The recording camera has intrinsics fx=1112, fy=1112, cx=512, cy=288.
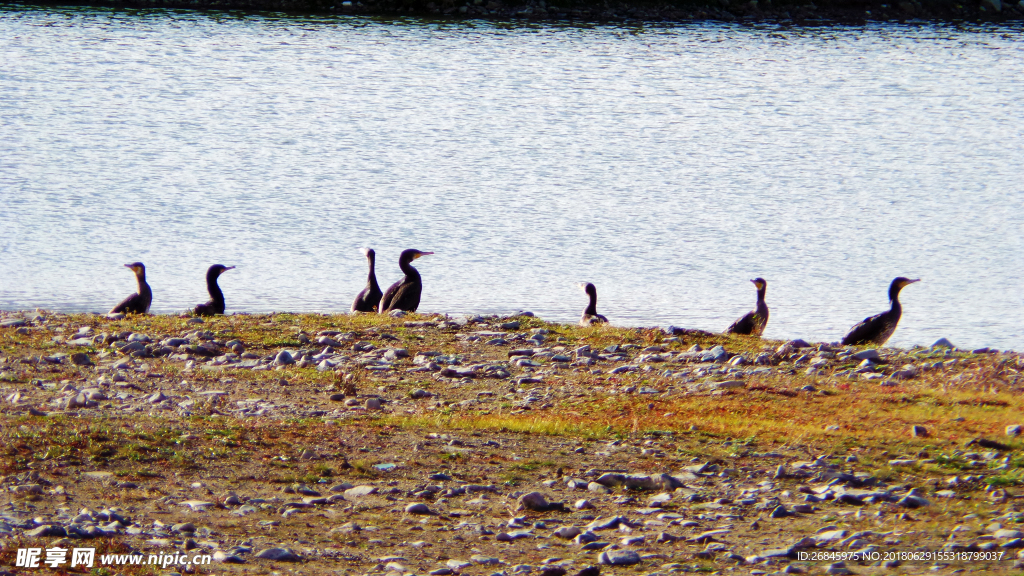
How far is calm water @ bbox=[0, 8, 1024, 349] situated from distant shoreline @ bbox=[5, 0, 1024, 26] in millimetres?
2654

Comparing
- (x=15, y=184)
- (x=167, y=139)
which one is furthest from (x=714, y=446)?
(x=167, y=139)

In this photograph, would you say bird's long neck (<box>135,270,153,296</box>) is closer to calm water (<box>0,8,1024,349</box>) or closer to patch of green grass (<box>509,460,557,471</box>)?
calm water (<box>0,8,1024,349</box>)

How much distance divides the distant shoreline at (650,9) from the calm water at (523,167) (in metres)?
2.65

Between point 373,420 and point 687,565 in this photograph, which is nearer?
point 687,565

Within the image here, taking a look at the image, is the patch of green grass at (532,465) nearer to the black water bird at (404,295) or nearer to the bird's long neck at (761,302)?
the black water bird at (404,295)

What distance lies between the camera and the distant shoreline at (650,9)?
7081 cm

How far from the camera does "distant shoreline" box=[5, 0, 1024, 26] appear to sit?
7081cm

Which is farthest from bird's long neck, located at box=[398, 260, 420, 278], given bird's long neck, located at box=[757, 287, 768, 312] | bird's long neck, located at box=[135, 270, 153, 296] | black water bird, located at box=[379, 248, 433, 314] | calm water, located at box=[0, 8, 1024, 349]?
bird's long neck, located at box=[757, 287, 768, 312]

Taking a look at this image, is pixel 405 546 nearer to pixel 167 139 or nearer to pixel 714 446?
pixel 714 446

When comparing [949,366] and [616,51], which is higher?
[616,51]

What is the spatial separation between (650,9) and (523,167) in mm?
37786

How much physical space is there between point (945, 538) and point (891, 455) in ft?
8.50

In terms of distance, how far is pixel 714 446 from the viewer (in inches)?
480

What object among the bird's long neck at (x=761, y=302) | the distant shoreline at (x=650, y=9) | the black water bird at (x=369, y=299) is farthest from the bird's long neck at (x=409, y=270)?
the distant shoreline at (x=650, y=9)
